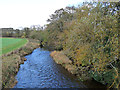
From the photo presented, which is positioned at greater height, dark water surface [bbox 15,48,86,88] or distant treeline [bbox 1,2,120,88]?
distant treeline [bbox 1,2,120,88]

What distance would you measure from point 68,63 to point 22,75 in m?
5.65

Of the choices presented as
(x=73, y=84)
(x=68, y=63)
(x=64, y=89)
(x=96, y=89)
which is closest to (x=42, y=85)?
(x=64, y=89)

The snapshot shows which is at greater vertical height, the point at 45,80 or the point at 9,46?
the point at 9,46

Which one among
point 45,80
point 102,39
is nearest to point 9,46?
point 45,80

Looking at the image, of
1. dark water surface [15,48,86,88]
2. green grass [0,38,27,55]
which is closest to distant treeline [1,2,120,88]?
dark water surface [15,48,86,88]

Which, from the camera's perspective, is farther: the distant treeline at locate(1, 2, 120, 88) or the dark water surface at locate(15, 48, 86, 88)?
the dark water surface at locate(15, 48, 86, 88)

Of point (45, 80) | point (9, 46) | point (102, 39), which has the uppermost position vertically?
point (102, 39)

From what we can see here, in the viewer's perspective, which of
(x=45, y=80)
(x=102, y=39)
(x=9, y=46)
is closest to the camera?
(x=102, y=39)

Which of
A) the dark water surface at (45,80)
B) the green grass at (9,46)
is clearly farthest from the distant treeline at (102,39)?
the green grass at (9,46)

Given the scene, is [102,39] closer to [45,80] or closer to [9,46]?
[45,80]

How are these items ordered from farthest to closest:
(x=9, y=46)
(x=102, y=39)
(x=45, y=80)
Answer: (x=9, y=46) → (x=45, y=80) → (x=102, y=39)

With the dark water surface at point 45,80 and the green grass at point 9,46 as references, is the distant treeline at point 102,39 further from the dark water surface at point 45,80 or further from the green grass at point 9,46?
the green grass at point 9,46

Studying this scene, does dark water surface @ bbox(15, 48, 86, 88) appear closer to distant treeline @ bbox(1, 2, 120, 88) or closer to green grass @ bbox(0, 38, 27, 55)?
distant treeline @ bbox(1, 2, 120, 88)

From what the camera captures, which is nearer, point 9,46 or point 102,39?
point 102,39
